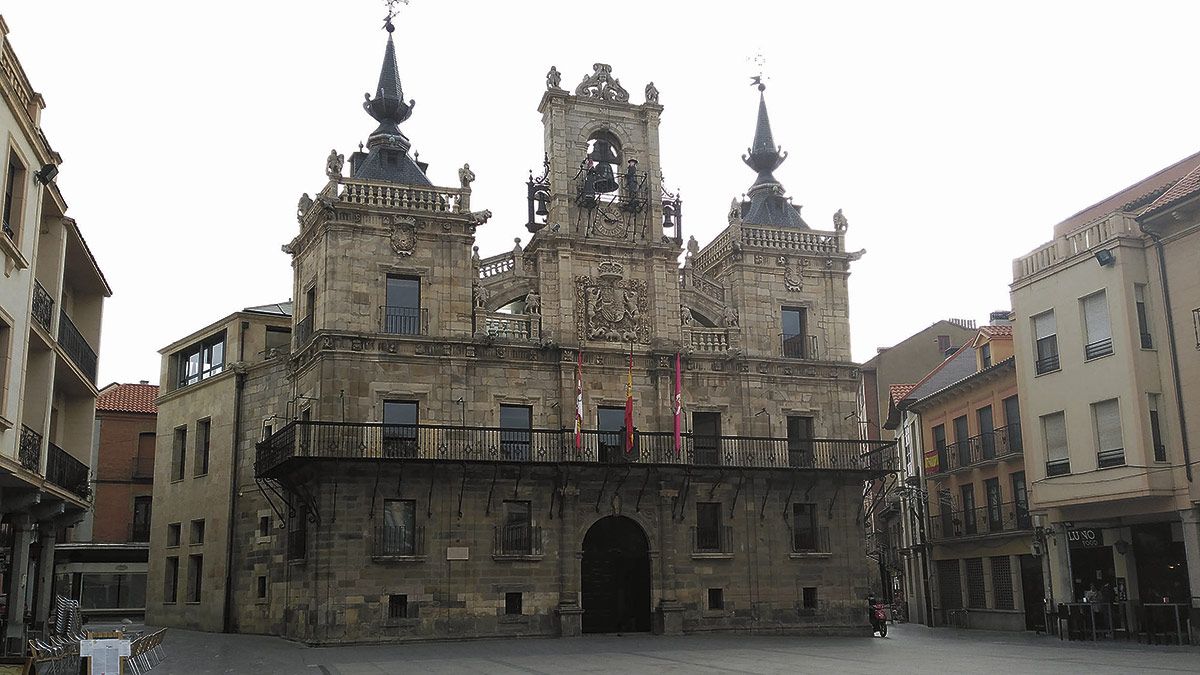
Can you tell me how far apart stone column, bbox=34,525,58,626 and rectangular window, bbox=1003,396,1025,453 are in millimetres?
29060

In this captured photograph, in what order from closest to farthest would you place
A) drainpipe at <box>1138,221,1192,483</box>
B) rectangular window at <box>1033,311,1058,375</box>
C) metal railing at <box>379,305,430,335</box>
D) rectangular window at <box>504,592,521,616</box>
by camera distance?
1. drainpipe at <box>1138,221,1192,483</box>
2. rectangular window at <box>1033,311,1058,375</box>
3. rectangular window at <box>504,592,521,616</box>
4. metal railing at <box>379,305,430,335</box>

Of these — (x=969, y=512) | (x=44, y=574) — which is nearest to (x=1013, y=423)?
(x=969, y=512)

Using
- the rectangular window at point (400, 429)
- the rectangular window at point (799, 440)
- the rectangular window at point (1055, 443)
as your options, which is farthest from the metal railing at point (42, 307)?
the rectangular window at point (1055, 443)

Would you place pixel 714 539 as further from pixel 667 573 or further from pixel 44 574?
pixel 44 574

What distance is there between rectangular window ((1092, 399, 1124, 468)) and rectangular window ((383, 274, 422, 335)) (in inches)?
754

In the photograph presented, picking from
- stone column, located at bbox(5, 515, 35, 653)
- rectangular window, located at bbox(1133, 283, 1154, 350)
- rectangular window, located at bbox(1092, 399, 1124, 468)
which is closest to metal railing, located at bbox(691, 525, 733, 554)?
rectangular window, located at bbox(1092, 399, 1124, 468)

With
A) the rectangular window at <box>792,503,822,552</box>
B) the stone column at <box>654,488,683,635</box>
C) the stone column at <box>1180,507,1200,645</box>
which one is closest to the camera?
the stone column at <box>1180,507,1200,645</box>

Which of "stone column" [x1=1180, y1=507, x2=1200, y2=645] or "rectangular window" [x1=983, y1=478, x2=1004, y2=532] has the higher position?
"rectangular window" [x1=983, y1=478, x2=1004, y2=532]

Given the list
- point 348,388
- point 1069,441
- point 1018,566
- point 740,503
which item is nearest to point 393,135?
point 348,388

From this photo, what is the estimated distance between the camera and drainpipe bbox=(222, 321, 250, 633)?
36.7m

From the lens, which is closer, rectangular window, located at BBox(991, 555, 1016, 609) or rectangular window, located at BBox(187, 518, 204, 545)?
rectangular window, located at BBox(991, 555, 1016, 609)

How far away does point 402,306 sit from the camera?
34.0 metres

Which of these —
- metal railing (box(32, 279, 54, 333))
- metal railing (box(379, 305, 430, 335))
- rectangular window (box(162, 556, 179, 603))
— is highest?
metal railing (box(379, 305, 430, 335))

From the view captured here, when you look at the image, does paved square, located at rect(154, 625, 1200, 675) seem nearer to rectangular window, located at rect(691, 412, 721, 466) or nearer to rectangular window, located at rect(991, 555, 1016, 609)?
rectangular window, located at rect(991, 555, 1016, 609)
